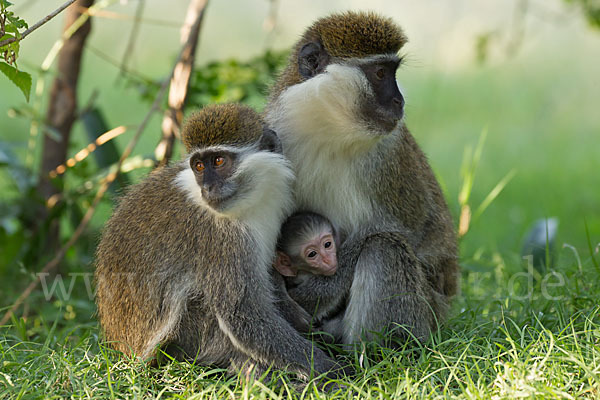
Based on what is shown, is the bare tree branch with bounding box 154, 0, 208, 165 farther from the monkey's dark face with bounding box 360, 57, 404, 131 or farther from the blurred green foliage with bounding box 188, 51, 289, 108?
the monkey's dark face with bounding box 360, 57, 404, 131

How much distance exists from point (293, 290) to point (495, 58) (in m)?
9.91

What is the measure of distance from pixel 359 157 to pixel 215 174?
3.07 ft

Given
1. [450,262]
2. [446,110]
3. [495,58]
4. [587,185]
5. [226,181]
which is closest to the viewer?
[226,181]

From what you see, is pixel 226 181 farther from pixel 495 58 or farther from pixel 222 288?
pixel 495 58

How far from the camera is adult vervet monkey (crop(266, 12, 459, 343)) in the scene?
167 inches

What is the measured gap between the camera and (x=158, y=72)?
12.7m

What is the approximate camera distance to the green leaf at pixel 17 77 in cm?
365

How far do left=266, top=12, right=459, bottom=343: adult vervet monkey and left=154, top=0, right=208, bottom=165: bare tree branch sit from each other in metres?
1.76

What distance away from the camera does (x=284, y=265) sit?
456cm

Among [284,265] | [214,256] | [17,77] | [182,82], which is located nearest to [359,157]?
[284,265]

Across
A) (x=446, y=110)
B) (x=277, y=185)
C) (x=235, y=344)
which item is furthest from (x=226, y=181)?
(x=446, y=110)

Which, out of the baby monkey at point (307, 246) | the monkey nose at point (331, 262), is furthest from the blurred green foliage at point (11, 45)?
the monkey nose at point (331, 262)

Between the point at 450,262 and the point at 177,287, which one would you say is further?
the point at 450,262

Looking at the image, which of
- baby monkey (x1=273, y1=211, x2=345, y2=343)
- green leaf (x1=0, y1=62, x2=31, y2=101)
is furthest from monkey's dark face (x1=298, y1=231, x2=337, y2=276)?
green leaf (x1=0, y1=62, x2=31, y2=101)
